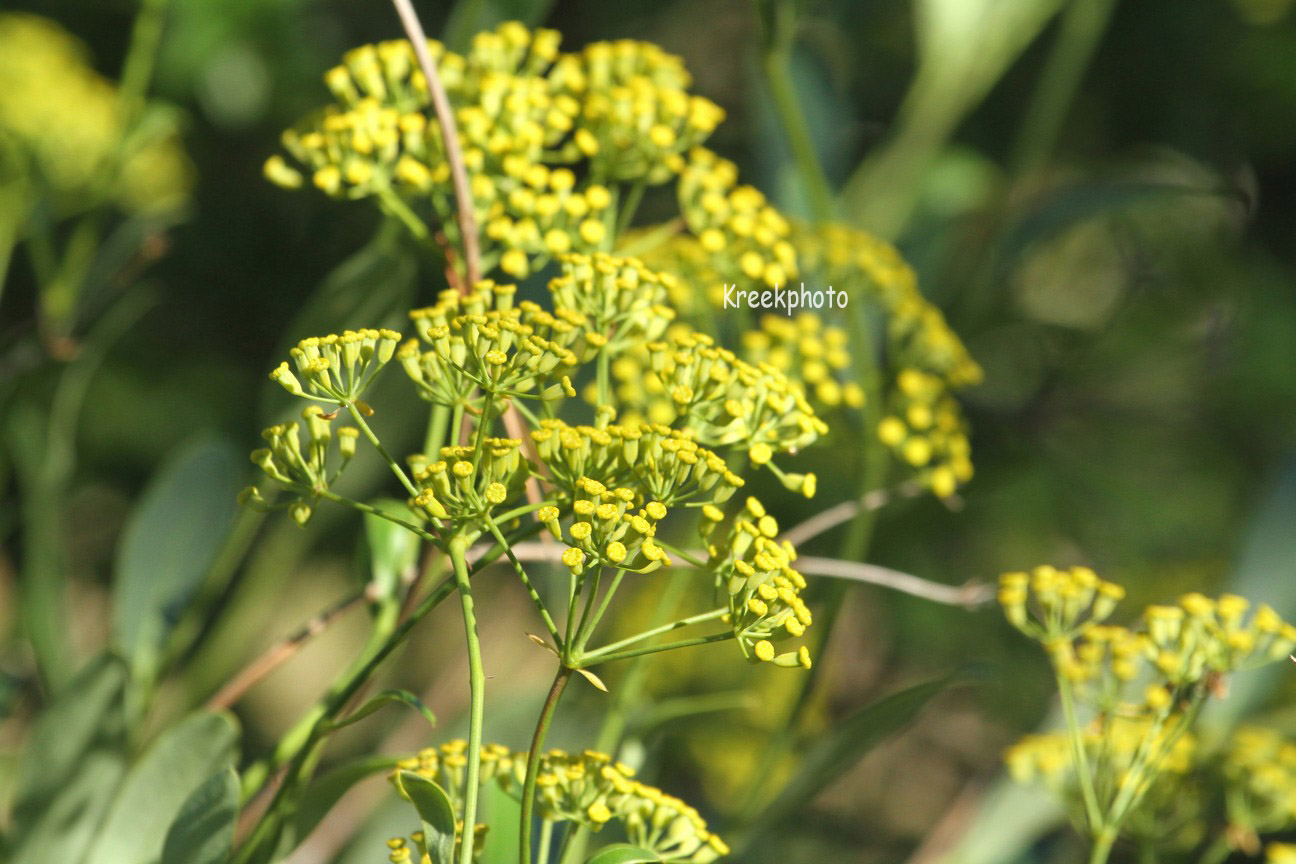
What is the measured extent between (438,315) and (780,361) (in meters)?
0.24

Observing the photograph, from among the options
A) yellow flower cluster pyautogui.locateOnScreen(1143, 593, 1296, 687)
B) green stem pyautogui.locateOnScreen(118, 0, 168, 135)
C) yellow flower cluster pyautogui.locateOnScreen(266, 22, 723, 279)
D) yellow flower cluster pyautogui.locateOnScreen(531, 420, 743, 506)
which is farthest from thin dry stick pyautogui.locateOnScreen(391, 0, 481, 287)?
green stem pyautogui.locateOnScreen(118, 0, 168, 135)

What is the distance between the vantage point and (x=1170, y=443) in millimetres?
Answer: 1774

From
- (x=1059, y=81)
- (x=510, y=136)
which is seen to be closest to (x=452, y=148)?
(x=510, y=136)

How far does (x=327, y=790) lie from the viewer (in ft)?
1.69

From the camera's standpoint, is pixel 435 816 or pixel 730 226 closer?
pixel 435 816

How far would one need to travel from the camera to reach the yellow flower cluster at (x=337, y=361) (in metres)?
0.41

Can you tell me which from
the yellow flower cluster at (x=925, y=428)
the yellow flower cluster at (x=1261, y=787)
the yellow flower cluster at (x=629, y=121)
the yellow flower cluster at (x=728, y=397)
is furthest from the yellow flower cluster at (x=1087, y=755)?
the yellow flower cluster at (x=629, y=121)

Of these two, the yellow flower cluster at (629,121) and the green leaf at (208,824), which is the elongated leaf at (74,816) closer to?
the green leaf at (208,824)

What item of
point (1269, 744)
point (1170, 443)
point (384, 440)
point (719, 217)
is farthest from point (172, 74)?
point (1170, 443)

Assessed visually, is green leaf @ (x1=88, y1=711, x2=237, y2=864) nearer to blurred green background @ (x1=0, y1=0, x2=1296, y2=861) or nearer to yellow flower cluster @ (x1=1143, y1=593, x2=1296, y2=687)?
yellow flower cluster @ (x1=1143, y1=593, x2=1296, y2=687)

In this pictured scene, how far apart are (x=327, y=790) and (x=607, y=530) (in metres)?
0.22

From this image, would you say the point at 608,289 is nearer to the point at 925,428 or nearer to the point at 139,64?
the point at 925,428

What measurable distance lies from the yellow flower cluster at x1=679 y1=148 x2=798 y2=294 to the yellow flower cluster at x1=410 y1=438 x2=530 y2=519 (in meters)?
0.23

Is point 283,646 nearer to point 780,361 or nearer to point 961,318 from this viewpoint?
point 780,361
